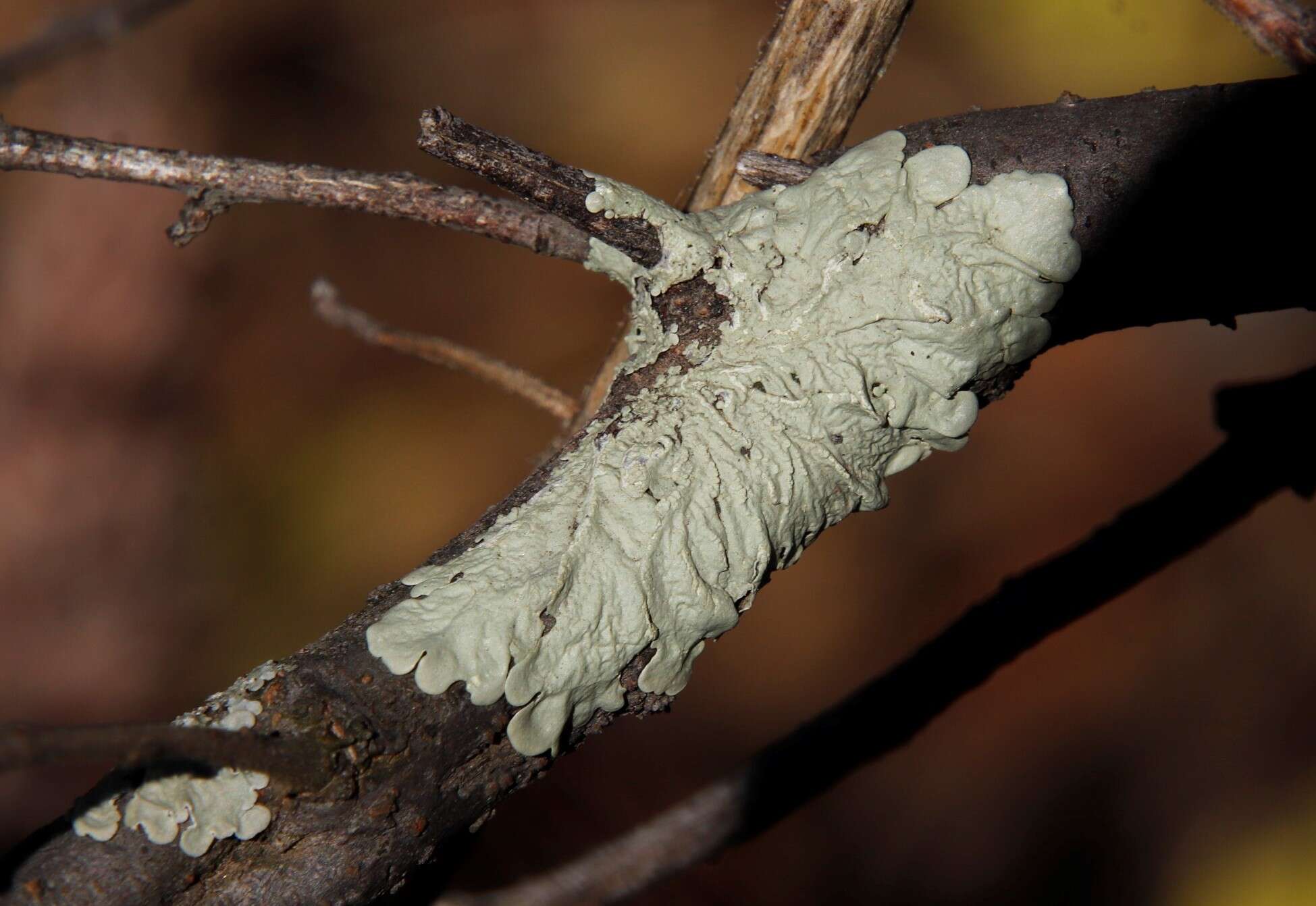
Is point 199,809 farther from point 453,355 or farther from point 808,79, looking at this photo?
point 808,79

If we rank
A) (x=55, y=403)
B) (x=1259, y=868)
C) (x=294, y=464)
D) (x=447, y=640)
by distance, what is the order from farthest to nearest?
(x=294, y=464)
(x=55, y=403)
(x=1259, y=868)
(x=447, y=640)

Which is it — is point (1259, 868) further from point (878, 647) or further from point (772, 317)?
point (772, 317)

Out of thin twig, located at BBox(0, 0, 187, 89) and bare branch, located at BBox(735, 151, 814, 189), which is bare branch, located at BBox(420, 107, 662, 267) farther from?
thin twig, located at BBox(0, 0, 187, 89)

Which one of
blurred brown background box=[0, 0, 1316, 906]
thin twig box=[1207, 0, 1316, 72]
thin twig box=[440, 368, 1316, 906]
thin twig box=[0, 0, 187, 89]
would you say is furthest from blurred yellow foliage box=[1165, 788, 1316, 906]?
thin twig box=[0, 0, 187, 89]

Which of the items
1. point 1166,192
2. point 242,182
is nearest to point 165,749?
point 242,182

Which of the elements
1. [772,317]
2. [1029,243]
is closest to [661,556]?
[772,317]

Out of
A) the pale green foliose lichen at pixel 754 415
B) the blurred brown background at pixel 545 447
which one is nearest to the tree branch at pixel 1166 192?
the pale green foliose lichen at pixel 754 415

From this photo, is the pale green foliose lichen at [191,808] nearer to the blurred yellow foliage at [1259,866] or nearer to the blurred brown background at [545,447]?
the blurred brown background at [545,447]
